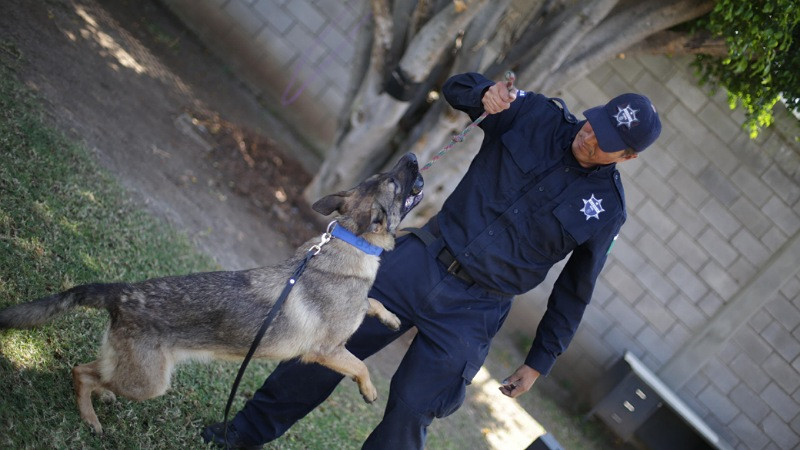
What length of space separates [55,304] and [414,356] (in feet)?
6.18

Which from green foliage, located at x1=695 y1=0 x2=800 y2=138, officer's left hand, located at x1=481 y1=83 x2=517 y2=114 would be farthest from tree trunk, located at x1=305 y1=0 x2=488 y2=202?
officer's left hand, located at x1=481 y1=83 x2=517 y2=114

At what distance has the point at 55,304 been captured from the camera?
10.9ft

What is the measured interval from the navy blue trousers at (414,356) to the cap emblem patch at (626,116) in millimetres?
1222

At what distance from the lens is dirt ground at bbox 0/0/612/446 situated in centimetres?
671

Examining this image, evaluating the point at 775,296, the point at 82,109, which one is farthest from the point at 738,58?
the point at 82,109

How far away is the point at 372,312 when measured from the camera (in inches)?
152

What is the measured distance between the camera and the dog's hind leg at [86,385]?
3508 mm

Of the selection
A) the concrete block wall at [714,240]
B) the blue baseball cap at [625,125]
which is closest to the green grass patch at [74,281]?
the blue baseball cap at [625,125]

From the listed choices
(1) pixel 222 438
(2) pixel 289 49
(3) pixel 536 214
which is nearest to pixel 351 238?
(3) pixel 536 214

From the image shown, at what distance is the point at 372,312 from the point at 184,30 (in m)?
7.28

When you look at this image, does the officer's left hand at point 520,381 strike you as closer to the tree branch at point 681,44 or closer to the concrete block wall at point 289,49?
the tree branch at point 681,44

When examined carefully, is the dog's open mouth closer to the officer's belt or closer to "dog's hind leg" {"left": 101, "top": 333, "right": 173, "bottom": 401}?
the officer's belt

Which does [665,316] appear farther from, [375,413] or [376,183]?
[376,183]

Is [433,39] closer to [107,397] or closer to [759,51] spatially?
[759,51]
